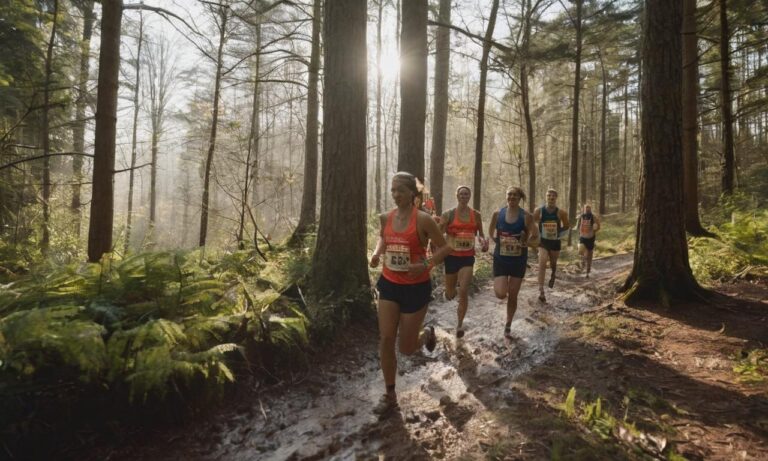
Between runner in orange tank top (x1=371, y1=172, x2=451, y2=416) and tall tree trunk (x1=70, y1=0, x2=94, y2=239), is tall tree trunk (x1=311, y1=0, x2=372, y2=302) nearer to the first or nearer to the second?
runner in orange tank top (x1=371, y1=172, x2=451, y2=416)

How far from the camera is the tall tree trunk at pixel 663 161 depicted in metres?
5.85

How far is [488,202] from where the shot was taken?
142 ft

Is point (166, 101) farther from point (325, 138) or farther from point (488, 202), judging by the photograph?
point (488, 202)

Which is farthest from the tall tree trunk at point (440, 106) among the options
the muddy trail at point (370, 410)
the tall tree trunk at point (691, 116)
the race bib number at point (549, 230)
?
the muddy trail at point (370, 410)

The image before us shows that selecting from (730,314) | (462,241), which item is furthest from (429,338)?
(730,314)

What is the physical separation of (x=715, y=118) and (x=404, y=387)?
2334 centimetres

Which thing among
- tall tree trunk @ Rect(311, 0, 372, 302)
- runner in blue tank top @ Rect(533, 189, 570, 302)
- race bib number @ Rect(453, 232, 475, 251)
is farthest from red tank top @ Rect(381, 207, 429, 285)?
runner in blue tank top @ Rect(533, 189, 570, 302)

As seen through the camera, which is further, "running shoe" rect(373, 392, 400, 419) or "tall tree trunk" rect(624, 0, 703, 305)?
"tall tree trunk" rect(624, 0, 703, 305)

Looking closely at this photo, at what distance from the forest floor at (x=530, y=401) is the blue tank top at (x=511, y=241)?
119cm

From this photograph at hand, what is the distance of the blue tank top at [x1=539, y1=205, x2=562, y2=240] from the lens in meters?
8.41

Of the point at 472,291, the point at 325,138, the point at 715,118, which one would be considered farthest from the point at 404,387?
the point at 715,118

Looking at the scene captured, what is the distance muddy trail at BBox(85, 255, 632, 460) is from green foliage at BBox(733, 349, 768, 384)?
1.79 meters

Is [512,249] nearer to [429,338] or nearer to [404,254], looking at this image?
[429,338]

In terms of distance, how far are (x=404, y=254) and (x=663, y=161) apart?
15.2 feet
